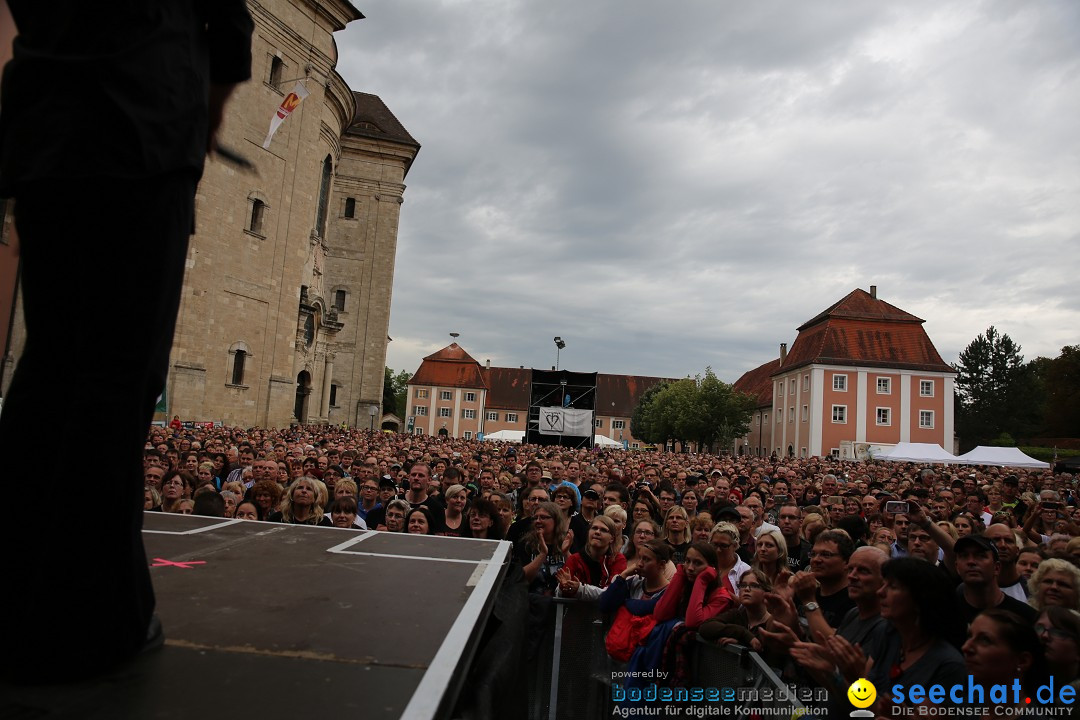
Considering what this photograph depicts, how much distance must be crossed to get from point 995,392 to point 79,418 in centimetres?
9562

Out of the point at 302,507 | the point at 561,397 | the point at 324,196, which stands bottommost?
the point at 302,507

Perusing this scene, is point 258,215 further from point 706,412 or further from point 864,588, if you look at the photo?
point 706,412

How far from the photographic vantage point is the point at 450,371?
3816 inches

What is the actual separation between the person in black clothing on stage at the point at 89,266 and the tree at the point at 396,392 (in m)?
95.6

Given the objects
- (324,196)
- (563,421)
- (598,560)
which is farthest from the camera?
(324,196)

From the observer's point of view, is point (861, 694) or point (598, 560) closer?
point (861, 694)

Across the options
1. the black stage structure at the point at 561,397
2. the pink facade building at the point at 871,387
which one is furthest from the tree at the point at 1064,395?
the black stage structure at the point at 561,397

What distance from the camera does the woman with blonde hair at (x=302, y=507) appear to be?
7.04 meters

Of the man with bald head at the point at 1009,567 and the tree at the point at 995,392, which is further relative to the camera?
the tree at the point at 995,392

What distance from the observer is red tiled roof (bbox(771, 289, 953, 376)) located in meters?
56.7

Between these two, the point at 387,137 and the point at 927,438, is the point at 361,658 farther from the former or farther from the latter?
the point at 927,438

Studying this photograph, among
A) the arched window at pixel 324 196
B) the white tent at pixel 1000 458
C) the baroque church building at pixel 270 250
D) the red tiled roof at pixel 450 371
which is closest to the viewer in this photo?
the baroque church building at pixel 270 250

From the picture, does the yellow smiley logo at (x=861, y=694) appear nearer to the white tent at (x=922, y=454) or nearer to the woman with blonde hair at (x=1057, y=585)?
the woman with blonde hair at (x=1057, y=585)

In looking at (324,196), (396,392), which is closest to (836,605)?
(324,196)
